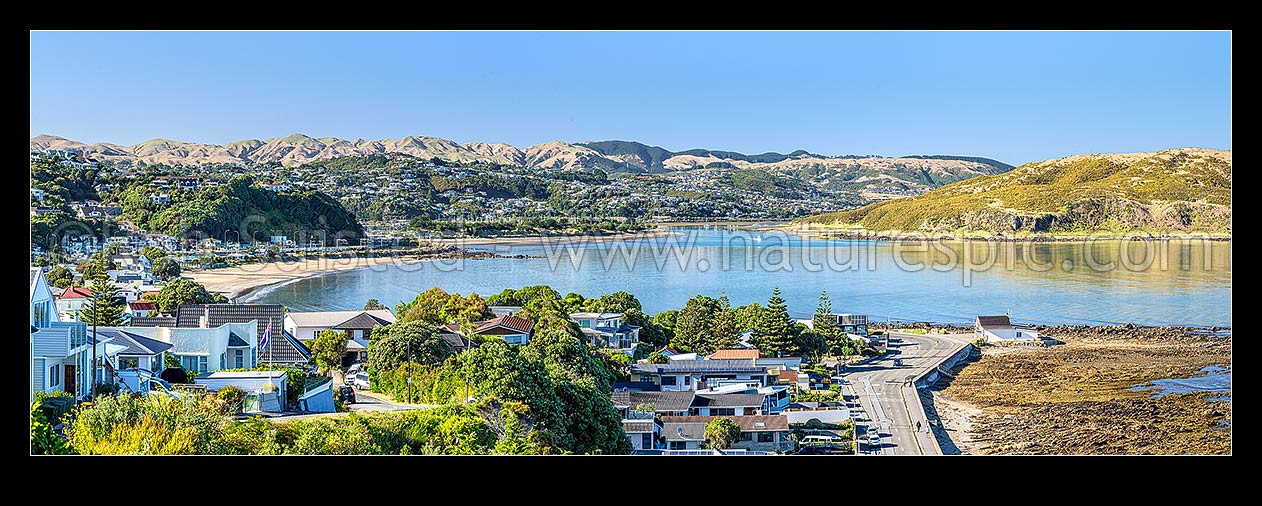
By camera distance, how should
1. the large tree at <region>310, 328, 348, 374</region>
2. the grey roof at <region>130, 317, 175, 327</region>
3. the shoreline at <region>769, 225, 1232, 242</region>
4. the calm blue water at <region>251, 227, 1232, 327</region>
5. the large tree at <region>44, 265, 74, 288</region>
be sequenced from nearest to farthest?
the large tree at <region>310, 328, 348, 374</region>
the grey roof at <region>130, 317, 175, 327</region>
the large tree at <region>44, 265, 74, 288</region>
the calm blue water at <region>251, 227, 1232, 327</region>
the shoreline at <region>769, 225, 1232, 242</region>

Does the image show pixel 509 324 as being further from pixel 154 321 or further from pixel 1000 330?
pixel 1000 330

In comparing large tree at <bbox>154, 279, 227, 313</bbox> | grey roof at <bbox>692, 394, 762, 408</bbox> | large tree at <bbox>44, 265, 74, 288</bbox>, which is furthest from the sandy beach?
grey roof at <bbox>692, 394, 762, 408</bbox>

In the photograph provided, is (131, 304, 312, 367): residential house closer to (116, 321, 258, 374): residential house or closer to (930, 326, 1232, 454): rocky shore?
(116, 321, 258, 374): residential house

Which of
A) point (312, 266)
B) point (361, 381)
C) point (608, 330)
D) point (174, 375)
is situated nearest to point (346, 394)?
point (361, 381)

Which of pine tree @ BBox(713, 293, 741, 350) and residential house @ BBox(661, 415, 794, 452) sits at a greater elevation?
pine tree @ BBox(713, 293, 741, 350)

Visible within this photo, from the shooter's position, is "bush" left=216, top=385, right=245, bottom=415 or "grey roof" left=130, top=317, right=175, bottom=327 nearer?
"bush" left=216, top=385, right=245, bottom=415
